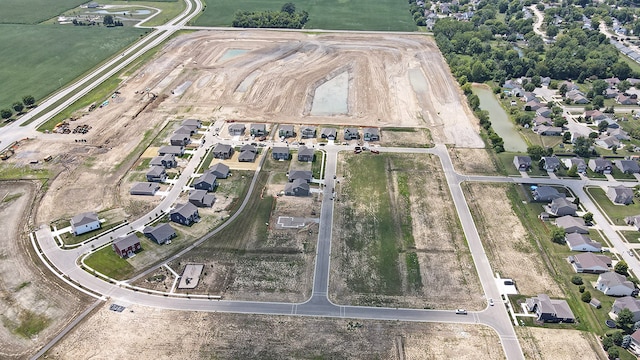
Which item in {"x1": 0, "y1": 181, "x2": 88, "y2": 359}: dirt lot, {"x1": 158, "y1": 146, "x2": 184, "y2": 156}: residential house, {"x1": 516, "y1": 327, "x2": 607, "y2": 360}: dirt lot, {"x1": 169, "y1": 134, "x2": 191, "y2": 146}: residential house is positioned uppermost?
{"x1": 169, "y1": 134, "x2": 191, "y2": 146}: residential house

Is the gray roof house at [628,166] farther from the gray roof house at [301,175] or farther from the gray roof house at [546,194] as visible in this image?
the gray roof house at [301,175]

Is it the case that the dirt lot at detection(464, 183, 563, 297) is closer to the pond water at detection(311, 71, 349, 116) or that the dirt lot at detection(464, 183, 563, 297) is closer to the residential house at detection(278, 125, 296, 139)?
the residential house at detection(278, 125, 296, 139)

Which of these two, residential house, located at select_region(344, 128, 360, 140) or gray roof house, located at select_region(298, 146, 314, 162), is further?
residential house, located at select_region(344, 128, 360, 140)

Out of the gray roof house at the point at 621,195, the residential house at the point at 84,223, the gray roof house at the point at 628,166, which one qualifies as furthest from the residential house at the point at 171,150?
the gray roof house at the point at 628,166

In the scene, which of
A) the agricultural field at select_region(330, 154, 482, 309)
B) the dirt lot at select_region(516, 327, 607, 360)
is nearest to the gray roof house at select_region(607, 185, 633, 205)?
the agricultural field at select_region(330, 154, 482, 309)

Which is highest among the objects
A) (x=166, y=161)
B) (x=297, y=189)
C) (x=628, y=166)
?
(x=166, y=161)

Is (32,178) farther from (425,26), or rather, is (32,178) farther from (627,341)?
(425,26)

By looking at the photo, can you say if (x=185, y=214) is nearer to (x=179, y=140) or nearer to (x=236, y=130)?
(x=179, y=140)

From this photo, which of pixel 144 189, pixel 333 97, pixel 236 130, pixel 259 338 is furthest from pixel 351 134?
pixel 259 338
